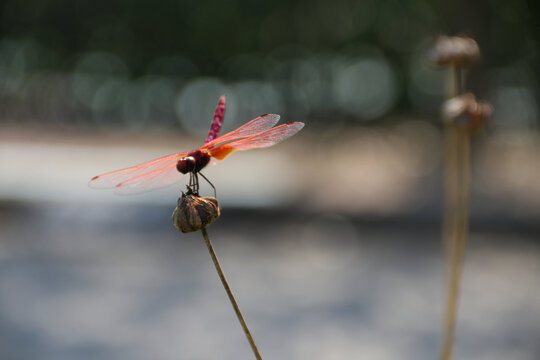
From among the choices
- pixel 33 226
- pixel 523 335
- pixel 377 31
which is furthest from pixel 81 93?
pixel 523 335

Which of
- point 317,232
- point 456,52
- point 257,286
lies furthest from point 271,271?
point 456,52

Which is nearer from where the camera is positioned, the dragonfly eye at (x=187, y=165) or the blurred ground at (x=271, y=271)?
the dragonfly eye at (x=187, y=165)

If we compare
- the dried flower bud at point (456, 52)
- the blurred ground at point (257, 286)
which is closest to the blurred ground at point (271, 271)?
the blurred ground at point (257, 286)

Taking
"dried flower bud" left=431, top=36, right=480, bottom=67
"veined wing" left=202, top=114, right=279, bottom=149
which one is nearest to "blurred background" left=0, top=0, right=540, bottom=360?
"dried flower bud" left=431, top=36, right=480, bottom=67

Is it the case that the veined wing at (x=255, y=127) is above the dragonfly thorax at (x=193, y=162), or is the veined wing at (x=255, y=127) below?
above

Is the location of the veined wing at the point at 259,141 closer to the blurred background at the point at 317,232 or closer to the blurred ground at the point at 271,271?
the blurred background at the point at 317,232

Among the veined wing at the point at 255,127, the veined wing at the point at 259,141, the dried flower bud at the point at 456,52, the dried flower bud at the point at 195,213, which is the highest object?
the dried flower bud at the point at 456,52
